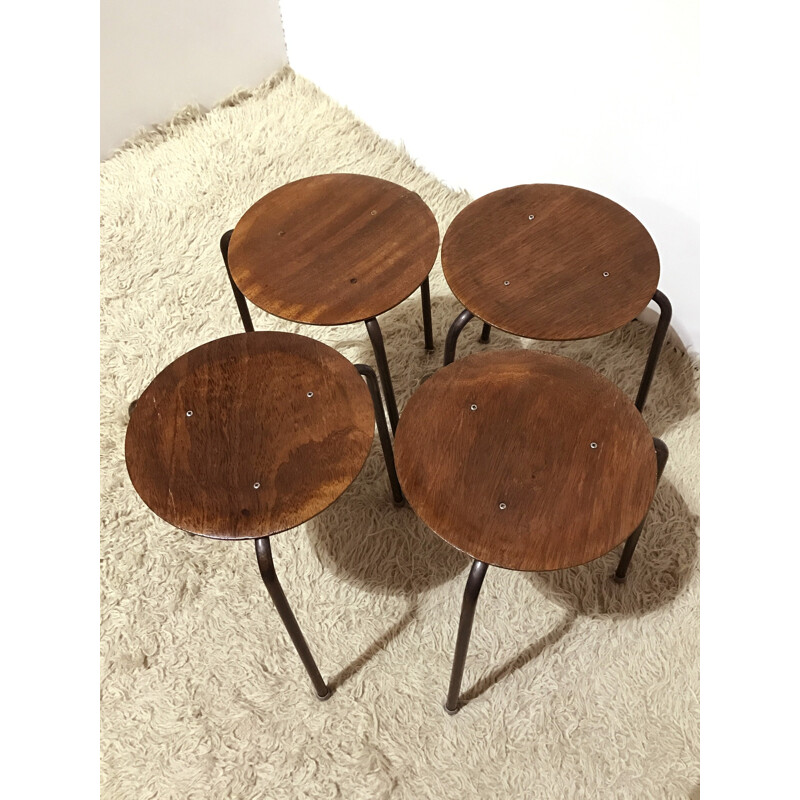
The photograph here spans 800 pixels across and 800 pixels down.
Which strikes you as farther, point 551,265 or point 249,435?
point 551,265

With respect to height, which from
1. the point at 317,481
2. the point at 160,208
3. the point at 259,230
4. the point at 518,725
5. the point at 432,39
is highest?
the point at 432,39

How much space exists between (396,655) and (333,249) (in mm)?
780

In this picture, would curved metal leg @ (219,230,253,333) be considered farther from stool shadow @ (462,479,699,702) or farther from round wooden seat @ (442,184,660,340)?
stool shadow @ (462,479,699,702)

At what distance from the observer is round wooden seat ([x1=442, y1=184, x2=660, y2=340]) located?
1335mm

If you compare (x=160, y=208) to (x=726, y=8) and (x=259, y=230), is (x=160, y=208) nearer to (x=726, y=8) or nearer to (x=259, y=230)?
(x=259, y=230)

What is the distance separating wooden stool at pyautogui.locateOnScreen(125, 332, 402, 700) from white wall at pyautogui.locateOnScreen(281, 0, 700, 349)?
73cm

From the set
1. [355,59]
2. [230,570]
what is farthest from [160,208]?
[230,570]

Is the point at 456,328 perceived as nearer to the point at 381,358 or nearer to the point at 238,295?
the point at 381,358

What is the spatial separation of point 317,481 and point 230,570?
48 centimetres

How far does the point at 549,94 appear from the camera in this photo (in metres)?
1.63

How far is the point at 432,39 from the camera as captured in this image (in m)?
1.84

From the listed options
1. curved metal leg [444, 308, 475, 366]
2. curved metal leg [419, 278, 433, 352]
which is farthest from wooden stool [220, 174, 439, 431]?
curved metal leg [419, 278, 433, 352]

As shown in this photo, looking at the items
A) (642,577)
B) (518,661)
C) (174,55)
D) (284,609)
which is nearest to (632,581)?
(642,577)

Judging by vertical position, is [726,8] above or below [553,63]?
above
